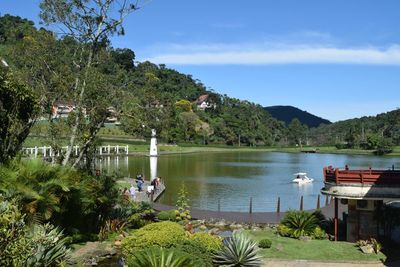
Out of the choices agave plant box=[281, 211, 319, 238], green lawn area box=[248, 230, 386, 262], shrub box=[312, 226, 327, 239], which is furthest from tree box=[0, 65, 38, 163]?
shrub box=[312, 226, 327, 239]

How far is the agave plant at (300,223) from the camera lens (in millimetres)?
22078

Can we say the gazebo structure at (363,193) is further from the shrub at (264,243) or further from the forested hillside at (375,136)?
the forested hillside at (375,136)

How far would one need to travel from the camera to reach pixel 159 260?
1222 cm

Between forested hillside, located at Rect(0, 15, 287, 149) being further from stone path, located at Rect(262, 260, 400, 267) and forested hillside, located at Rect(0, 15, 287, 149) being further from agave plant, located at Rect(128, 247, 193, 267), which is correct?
agave plant, located at Rect(128, 247, 193, 267)

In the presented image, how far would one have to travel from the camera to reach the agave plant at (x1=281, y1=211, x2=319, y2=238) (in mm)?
22078

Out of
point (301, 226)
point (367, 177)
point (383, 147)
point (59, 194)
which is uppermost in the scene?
point (367, 177)

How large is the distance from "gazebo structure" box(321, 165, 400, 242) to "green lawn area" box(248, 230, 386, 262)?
1249 mm

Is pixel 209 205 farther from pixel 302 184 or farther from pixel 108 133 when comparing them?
pixel 108 133

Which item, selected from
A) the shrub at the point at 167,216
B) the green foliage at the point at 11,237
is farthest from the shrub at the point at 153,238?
the shrub at the point at 167,216

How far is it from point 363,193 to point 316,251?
350 cm

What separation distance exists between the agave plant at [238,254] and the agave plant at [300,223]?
239 inches

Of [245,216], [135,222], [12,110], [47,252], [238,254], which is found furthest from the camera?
[245,216]

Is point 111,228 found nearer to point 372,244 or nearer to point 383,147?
point 372,244

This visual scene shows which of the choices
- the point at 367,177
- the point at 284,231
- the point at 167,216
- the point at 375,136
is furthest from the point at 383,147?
the point at 367,177
